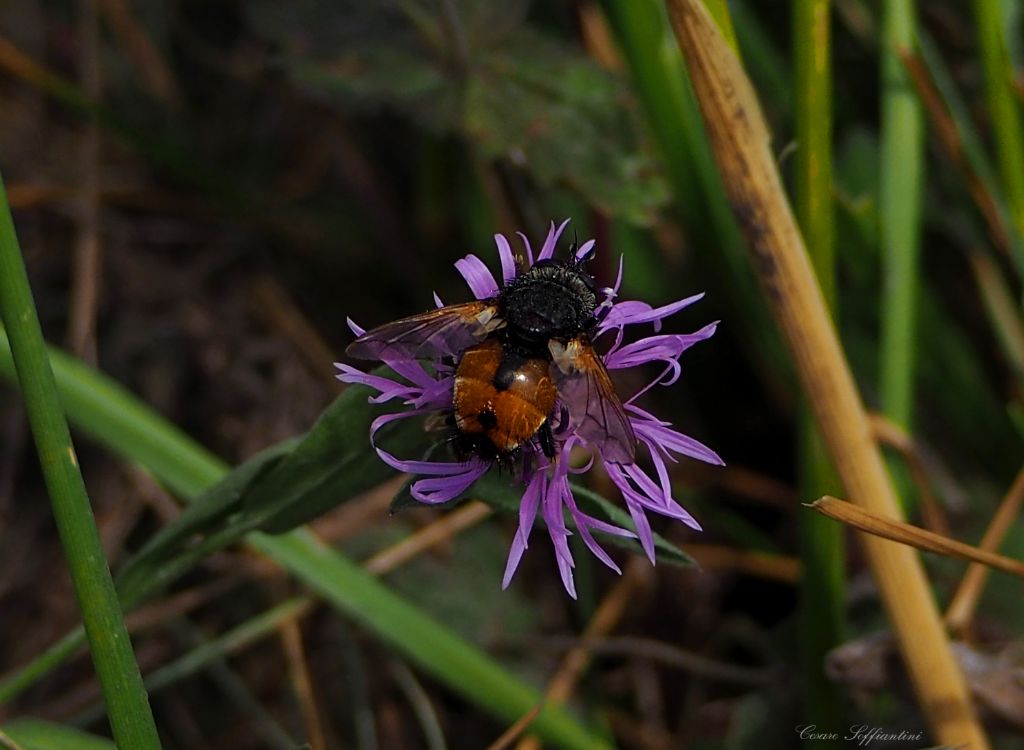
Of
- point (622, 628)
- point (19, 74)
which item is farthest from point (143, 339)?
point (622, 628)

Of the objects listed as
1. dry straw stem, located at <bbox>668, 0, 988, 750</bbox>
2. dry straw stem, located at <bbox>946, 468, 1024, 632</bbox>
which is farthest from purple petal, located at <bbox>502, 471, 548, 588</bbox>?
dry straw stem, located at <bbox>946, 468, 1024, 632</bbox>

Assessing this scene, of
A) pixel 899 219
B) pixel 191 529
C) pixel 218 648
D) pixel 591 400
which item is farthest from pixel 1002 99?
pixel 218 648

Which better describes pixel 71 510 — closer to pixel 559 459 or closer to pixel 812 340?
pixel 559 459

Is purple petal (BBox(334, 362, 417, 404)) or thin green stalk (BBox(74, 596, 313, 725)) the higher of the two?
Result: purple petal (BBox(334, 362, 417, 404))

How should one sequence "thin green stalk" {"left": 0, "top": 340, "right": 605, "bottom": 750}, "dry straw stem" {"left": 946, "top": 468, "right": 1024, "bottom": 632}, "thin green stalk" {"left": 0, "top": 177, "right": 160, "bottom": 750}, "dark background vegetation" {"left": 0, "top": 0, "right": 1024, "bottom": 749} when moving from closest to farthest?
"thin green stalk" {"left": 0, "top": 177, "right": 160, "bottom": 750} < "thin green stalk" {"left": 0, "top": 340, "right": 605, "bottom": 750} < "dry straw stem" {"left": 946, "top": 468, "right": 1024, "bottom": 632} < "dark background vegetation" {"left": 0, "top": 0, "right": 1024, "bottom": 749}

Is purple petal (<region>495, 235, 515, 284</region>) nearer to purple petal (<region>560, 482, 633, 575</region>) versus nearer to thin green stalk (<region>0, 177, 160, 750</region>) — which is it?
purple petal (<region>560, 482, 633, 575</region>)

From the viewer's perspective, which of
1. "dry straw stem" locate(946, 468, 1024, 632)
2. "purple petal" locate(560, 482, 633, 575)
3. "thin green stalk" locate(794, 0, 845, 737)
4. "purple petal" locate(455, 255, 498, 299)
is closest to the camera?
"purple petal" locate(560, 482, 633, 575)
